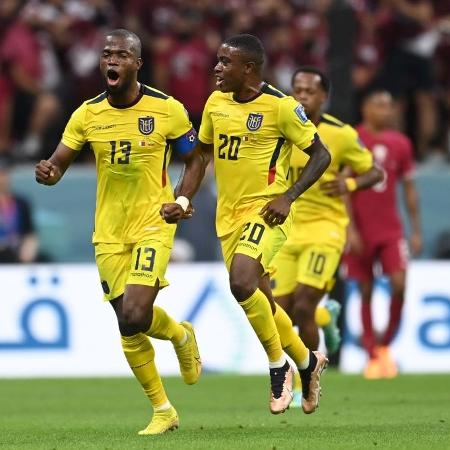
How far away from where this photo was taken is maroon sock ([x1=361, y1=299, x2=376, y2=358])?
14.5 m

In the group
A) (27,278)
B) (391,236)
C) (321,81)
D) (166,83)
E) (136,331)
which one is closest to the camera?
(136,331)

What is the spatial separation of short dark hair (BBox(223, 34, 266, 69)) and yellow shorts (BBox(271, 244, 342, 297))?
2544mm

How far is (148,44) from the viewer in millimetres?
17766

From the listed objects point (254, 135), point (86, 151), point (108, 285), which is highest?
point (254, 135)

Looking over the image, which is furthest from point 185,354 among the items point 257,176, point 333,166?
point 333,166

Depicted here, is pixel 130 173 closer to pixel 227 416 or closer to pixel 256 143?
pixel 256 143

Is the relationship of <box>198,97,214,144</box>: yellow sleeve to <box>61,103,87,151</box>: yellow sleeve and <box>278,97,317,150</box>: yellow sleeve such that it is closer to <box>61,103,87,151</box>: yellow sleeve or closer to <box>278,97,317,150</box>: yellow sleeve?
<box>278,97,317,150</box>: yellow sleeve

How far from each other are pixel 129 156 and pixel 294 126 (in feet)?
3.67

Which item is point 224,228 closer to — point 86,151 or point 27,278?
point 27,278

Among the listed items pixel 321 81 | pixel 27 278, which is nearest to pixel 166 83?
pixel 27 278

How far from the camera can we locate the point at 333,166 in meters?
11.8

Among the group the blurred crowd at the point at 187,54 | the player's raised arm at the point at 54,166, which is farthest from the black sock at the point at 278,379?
the blurred crowd at the point at 187,54

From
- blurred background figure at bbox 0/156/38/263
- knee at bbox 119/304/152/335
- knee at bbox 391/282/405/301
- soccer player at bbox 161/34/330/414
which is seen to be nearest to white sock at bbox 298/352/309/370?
soccer player at bbox 161/34/330/414

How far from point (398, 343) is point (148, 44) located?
5.15 metres
